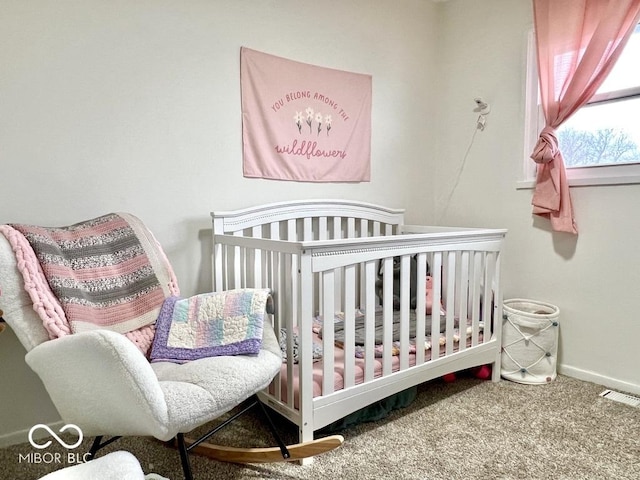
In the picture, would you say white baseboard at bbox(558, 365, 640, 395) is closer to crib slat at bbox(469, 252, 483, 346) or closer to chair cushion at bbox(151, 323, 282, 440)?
crib slat at bbox(469, 252, 483, 346)

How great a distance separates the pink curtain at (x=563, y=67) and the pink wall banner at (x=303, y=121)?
95cm

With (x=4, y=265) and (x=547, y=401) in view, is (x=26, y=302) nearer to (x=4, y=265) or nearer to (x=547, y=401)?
(x=4, y=265)

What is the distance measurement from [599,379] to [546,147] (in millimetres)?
1212

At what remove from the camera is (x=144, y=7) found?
191 cm

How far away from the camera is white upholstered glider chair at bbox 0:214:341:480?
113 centimetres

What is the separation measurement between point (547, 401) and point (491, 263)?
2.26 feet

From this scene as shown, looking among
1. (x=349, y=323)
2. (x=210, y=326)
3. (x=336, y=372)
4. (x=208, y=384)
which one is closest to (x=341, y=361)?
(x=336, y=372)

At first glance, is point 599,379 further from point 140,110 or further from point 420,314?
point 140,110

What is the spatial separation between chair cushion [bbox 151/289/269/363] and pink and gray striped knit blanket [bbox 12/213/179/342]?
0.07 meters

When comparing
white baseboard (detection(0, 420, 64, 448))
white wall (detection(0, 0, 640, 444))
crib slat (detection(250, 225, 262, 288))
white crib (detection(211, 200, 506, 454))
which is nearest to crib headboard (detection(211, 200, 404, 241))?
white crib (detection(211, 200, 506, 454))

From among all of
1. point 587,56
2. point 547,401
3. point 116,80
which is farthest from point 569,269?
point 116,80

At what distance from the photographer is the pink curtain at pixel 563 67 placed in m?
2.12

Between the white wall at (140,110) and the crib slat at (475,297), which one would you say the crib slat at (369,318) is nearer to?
the crib slat at (475,297)

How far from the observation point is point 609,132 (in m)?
2.27
